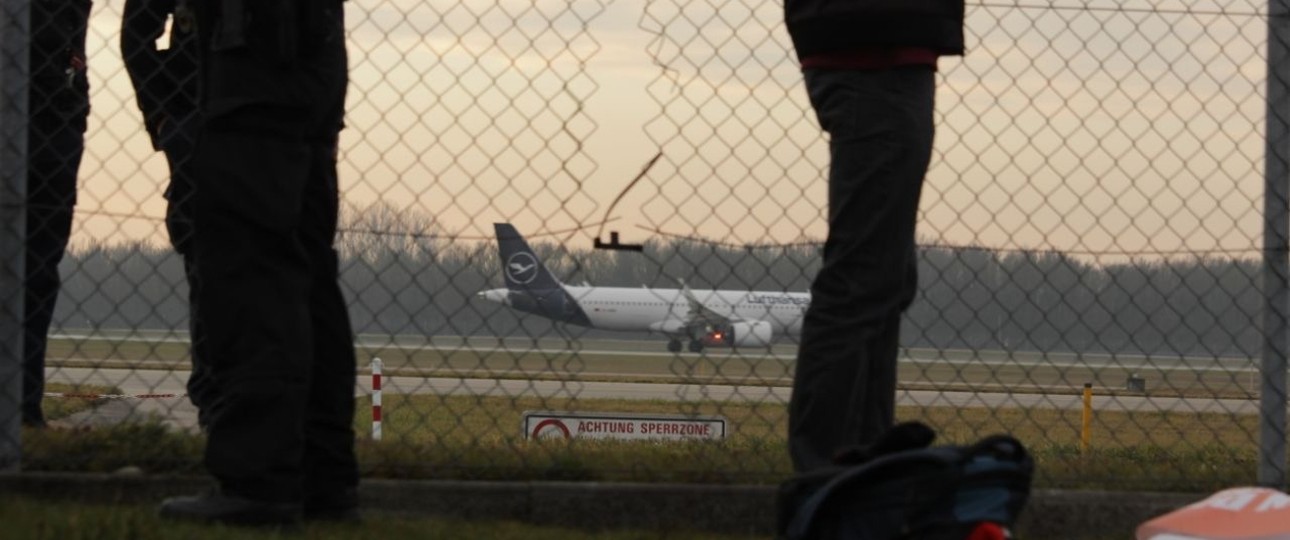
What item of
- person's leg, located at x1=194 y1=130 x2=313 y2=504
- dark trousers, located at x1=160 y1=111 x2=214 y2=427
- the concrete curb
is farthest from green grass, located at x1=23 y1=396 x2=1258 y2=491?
person's leg, located at x1=194 y1=130 x2=313 y2=504

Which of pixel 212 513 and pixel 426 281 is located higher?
pixel 426 281

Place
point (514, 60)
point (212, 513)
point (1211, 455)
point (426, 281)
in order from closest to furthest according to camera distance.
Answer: point (212, 513), point (514, 60), point (426, 281), point (1211, 455)

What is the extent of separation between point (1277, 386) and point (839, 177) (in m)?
1.19

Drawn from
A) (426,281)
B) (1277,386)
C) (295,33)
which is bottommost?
(1277,386)

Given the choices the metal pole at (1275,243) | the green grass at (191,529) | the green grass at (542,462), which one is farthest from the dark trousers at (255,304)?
the metal pole at (1275,243)

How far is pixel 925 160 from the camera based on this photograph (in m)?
3.05

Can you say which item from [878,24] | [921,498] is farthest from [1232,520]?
[878,24]

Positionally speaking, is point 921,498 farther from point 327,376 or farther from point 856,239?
point 327,376

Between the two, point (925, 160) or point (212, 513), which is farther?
point (925, 160)

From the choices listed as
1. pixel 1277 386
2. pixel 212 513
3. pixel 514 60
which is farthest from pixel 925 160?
pixel 212 513

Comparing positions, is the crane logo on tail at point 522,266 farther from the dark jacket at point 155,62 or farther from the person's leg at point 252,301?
the dark jacket at point 155,62

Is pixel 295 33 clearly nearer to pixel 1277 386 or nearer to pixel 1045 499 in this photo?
pixel 1045 499

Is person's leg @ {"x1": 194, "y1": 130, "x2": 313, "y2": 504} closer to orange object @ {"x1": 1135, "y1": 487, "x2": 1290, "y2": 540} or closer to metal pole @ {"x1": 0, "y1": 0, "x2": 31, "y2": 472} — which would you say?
metal pole @ {"x1": 0, "y1": 0, "x2": 31, "y2": 472}

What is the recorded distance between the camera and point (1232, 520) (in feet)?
8.75
